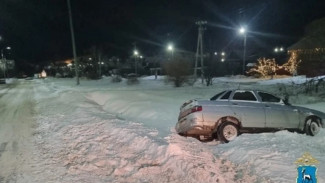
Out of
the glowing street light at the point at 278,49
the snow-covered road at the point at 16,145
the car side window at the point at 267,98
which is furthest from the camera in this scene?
the glowing street light at the point at 278,49

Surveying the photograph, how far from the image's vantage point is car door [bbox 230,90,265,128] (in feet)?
32.6

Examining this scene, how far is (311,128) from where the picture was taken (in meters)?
10.5

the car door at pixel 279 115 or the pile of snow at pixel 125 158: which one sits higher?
the car door at pixel 279 115

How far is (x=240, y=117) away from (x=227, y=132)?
22.1 inches

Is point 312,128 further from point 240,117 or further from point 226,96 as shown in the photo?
point 226,96

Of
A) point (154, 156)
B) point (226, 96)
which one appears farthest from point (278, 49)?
point (154, 156)

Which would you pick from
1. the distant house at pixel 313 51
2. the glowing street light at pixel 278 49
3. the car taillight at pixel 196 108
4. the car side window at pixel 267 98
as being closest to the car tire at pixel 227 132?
the car taillight at pixel 196 108

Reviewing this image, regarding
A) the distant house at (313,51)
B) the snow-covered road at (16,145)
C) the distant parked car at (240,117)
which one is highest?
the distant house at (313,51)

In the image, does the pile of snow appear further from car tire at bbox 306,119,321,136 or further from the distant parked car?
car tire at bbox 306,119,321,136

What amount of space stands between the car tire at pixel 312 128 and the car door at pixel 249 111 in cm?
146

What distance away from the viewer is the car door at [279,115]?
10094mm

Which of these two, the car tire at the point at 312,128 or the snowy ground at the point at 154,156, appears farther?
the car tire at the point at 312,128

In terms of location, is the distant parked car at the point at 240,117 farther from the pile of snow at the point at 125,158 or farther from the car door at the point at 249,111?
the pile of snow at the point at 125,158

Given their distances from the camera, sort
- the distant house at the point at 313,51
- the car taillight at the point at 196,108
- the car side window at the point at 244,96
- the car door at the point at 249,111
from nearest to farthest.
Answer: the car taillight at the point at 196,108, the car door at the point at 249,111, the car side window at the point at 244,96, the distant house at the point at 313,51
